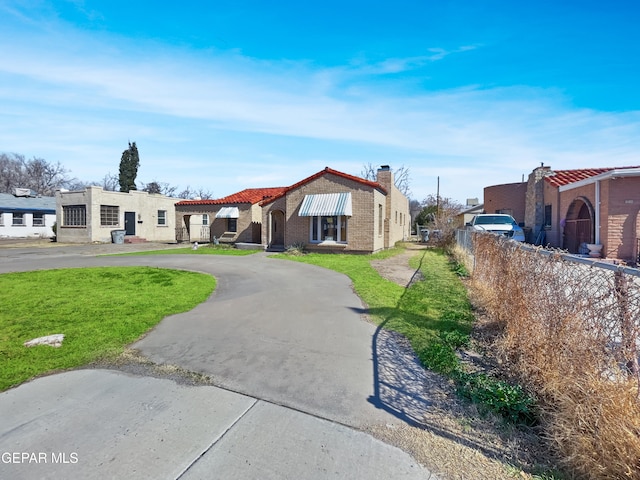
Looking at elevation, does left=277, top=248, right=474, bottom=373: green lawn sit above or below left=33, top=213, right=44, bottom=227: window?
below

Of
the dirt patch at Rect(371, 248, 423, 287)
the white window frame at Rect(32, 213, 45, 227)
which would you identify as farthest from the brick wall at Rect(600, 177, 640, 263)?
the white window frame at Rect(32, 213, 45, 227)

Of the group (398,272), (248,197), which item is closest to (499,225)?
(398,272)

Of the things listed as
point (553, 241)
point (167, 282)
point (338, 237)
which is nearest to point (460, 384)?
point (167, 282)

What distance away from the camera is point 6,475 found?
8.12ft

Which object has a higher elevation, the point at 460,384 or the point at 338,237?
the point at 338,237

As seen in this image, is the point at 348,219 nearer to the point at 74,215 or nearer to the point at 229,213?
the point at 229,213

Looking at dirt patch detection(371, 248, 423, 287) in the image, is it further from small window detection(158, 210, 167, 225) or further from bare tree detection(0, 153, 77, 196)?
bare tree detection(0, 153, 77, 196)

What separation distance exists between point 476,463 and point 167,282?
9795mm

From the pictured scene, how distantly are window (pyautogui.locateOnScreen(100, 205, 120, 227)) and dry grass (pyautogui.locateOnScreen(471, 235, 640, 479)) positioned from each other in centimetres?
3331

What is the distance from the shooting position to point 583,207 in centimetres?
1683

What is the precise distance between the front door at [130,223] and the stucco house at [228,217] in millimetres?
6215

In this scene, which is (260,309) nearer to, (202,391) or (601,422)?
(202,391)

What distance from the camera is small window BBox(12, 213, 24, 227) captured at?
36406 mm

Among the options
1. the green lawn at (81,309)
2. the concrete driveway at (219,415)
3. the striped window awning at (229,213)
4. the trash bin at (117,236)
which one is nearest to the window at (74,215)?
the trash bin at (117,236)
